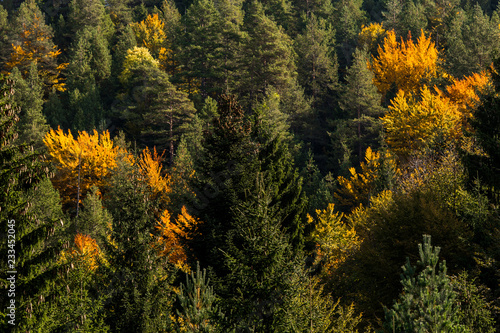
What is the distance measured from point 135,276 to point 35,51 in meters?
66.9

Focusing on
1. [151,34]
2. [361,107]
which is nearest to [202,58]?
[361,107]

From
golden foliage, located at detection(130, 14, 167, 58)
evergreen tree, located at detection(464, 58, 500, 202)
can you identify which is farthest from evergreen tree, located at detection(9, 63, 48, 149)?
evergreen tree, located at detection(464, 58, 500, 202)

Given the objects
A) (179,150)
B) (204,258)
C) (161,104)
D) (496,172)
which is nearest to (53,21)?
(161,104)

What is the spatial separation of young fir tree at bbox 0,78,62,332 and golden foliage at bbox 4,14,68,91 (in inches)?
2396

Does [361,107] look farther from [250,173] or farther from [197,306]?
[197,306]

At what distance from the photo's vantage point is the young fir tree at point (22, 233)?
43.3ft

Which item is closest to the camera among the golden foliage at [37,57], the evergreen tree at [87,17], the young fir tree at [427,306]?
the young fir tree at [427,306]

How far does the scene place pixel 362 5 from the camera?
99312 mm

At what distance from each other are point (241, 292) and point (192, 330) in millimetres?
2153

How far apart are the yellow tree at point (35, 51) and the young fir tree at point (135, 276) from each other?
56.6m

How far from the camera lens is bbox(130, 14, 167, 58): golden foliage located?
84.1m

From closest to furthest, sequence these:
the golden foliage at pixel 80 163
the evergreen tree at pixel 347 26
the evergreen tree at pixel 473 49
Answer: the golden foliage at pixel 80 163
the evergreen tree at pixel 473 49
the evergreen tree at pixel 347 26

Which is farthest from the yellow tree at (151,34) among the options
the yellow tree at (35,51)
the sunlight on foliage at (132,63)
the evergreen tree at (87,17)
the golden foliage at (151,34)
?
the yellow tree at (35,51)

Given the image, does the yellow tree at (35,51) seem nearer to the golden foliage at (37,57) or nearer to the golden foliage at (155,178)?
the golden foliage at (37,57)
